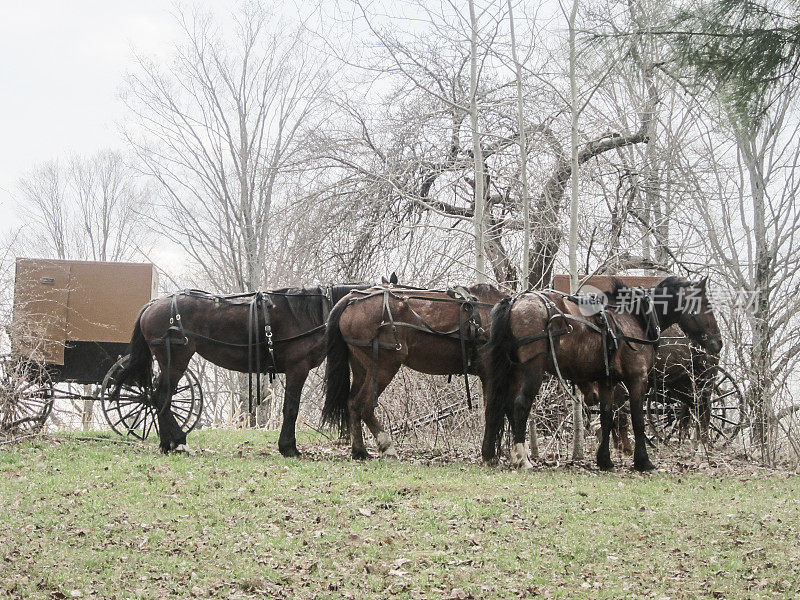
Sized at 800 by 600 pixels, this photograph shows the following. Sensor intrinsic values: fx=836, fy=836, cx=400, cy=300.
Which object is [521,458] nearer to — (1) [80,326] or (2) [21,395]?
(2) [21,395]

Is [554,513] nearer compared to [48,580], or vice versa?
[48,580]

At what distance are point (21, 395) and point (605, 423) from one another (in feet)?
24.3

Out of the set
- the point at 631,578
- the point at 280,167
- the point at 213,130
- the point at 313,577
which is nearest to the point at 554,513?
the point at 631,578

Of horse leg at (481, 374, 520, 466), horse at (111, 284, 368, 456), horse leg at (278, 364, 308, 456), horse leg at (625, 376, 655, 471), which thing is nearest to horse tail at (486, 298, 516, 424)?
horse leg at (481, 374, 520, 466)

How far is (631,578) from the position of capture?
5.72m

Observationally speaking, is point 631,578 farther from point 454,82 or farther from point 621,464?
point 454,82

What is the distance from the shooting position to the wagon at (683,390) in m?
10.5

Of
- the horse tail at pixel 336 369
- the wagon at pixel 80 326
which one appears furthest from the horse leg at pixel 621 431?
the wagon at pixel 80 326

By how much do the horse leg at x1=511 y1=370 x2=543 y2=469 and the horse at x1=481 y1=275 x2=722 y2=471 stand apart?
0.4 inches

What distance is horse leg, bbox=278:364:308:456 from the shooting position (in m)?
10.1

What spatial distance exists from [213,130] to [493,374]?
13767mm

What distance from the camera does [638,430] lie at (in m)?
9.28

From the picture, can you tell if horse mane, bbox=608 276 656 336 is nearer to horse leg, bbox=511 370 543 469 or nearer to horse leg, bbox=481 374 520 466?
horse leg, bbox=511 370 543 469

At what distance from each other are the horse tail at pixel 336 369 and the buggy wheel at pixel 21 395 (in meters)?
4.10
